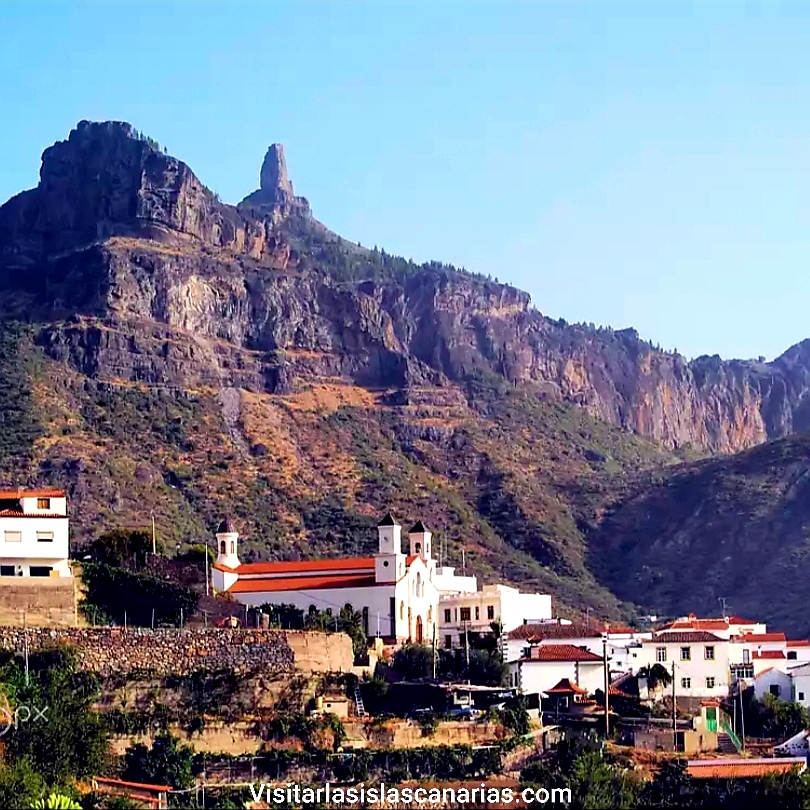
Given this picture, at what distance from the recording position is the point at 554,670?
75.4m

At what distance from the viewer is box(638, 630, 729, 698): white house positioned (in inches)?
3063

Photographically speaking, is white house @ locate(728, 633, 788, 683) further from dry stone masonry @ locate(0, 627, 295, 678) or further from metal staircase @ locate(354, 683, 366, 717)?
dry stone masonry @ locate(0, 627, 295, 678)

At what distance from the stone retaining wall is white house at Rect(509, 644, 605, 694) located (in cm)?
723

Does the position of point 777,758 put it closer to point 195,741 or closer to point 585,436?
point 195,741

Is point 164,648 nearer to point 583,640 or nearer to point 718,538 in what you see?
point 583,640

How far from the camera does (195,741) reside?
64.1 metres

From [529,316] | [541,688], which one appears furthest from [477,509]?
[541,688]

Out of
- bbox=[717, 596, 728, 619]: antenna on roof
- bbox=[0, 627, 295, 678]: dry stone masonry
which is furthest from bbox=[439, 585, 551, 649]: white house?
bbox=[717, 596, 728, 619]: antenna on roof

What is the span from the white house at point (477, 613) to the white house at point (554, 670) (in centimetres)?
666

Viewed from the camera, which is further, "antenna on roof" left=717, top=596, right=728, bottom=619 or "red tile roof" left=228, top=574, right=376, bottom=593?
"antenna on roof" left=717, top=596, right=728, bottom=619

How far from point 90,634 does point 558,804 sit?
16560 millimetres

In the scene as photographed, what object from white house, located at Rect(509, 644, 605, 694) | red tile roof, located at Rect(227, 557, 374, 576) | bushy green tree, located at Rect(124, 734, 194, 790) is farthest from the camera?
red tile roof, located at Rect(227, 557, 374, 576)

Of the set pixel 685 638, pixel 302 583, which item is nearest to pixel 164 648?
pixel 302 583

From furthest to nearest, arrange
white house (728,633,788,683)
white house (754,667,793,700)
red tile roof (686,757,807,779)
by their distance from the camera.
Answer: white house (728,633,788,683), white house (754,667,793,700), red tile roof (686,757,807,779)
